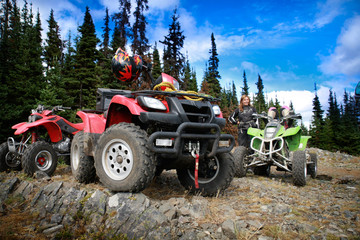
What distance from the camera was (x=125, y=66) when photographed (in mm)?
3375

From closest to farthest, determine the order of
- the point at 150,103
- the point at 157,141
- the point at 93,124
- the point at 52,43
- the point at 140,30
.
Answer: the point at 157,141 → the point at 150,103 → the point at 93,124 → the point at 140,30 → the point at 52,43

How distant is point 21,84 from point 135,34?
993cm

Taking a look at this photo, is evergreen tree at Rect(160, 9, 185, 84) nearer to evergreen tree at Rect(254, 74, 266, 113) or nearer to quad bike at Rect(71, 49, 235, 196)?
quad bike at Rect(71, 49, 235, 196)

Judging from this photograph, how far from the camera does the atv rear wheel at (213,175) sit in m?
3.25

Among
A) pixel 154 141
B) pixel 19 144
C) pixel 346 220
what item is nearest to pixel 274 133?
pixel 346 220

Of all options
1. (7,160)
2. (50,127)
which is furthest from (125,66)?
(7,160)

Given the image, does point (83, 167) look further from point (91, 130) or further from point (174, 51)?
point (174, 51)

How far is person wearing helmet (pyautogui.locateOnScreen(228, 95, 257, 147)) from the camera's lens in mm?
6717

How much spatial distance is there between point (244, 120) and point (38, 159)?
5399 millimetres

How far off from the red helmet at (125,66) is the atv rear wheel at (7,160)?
3.86 meters

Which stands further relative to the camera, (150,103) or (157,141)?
(150,103)

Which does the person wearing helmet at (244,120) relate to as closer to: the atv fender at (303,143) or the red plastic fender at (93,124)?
the atv fender at (303,143)

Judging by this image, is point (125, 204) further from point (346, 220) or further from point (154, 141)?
point (346, 220)

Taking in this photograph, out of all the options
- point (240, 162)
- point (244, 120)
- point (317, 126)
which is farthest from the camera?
point (317, 126)
